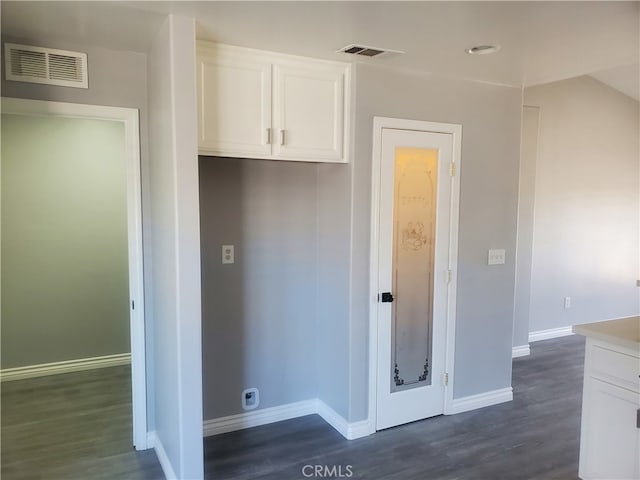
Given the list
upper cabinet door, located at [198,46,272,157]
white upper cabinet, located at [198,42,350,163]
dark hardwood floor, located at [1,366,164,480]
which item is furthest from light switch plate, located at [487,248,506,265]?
dark hardwood floor, located at [1,366,164,480]

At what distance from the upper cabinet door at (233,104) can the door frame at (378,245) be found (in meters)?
0.77

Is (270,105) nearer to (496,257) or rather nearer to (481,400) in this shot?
(496,257)

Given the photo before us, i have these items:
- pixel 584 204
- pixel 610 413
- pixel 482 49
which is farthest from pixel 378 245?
pixel 584 204

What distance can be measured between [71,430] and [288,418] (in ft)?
5.04

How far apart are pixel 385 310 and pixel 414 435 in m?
0.90

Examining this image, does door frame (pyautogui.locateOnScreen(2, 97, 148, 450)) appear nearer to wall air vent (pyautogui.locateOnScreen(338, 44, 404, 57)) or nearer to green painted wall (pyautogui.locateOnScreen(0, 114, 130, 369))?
wall air vent (pyautogui.locateOnScreen(338, 44, 404, 57))

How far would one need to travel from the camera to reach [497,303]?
3.78m

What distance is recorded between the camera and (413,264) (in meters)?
3.41

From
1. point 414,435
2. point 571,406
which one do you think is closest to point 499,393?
point 571,406

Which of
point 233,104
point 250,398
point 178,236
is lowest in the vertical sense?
point 250,398

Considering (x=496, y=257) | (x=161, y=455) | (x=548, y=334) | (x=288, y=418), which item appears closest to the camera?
(x=161, y=455)

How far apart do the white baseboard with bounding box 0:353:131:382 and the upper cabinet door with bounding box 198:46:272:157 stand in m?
2.98

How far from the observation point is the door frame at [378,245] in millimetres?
3172

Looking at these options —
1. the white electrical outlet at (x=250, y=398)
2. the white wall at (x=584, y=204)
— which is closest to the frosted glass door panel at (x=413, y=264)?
the white electrical outlet at (x=250, y=398)
